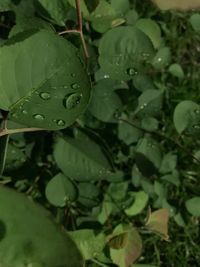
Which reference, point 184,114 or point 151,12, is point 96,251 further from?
point 151,12

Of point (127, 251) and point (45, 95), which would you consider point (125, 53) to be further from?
point (127, 251)

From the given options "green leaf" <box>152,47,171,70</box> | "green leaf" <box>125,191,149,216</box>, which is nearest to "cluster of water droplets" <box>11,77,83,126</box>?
"green leaf" <box>152,47,171,70</box>

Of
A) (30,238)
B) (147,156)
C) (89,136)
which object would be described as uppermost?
(30,238)

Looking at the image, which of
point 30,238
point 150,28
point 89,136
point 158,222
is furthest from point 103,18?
point 30,238

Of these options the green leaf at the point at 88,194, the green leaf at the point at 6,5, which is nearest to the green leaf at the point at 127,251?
the green leaf at the point at 88,194

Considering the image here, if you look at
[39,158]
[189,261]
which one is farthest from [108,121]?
[189,261]
